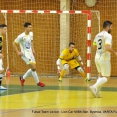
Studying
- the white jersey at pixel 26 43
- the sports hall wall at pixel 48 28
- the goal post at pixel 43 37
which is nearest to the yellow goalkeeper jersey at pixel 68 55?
the sports hall wall at pixel 48 28

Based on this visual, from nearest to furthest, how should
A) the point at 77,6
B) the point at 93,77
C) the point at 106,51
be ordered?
the point at 106,51, the point at 93,77, the point at 77,6

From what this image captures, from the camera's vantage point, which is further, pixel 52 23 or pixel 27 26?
pixel 52 23

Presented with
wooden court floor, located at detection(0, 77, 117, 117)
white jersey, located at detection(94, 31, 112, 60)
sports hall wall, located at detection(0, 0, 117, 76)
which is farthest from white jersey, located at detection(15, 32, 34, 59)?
sports hall wall, located at detection(0, 0, 117, 76)

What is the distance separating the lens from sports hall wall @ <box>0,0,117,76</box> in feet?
74.2

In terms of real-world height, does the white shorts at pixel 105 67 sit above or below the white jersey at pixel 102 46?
below

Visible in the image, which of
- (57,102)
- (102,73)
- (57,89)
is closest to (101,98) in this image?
(102,73)

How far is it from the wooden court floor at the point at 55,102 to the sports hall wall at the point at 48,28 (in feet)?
19.9

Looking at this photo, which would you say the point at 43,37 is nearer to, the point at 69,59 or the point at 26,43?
the point at 69,59

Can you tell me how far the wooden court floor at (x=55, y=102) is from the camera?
33.9 feet

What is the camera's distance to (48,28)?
→ 23188 mm

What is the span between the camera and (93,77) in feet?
69.9

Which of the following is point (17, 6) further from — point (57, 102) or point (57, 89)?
point (57, 102)

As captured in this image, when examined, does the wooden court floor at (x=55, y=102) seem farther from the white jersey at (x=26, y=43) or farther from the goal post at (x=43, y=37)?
the goal post at (x=43, y=37)

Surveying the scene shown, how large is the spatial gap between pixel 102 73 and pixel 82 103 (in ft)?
4.73
